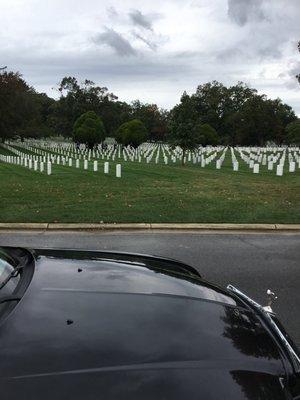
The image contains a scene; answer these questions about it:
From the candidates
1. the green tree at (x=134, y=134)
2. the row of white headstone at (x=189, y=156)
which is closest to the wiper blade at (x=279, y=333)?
the row of white headstone at (x=189, y=156)

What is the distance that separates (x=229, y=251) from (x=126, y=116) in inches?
3889

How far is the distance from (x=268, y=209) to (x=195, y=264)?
193 inches

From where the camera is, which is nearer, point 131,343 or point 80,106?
point 131,343

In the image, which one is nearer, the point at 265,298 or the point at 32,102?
the point at 265,298

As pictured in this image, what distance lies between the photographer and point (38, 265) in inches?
123

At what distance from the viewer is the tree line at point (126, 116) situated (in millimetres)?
61706

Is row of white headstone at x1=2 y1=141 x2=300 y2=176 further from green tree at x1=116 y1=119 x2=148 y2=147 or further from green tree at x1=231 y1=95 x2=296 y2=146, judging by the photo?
green tree at x1=231 y1=95 x2=296 y2=146

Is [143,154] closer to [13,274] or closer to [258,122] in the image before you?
[13,274]

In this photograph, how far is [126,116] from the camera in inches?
4136

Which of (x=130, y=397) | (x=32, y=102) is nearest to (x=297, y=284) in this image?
(x=130, y=397)

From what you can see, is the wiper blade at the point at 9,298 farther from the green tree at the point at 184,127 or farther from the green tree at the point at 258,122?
the green tree at the point at 258,122

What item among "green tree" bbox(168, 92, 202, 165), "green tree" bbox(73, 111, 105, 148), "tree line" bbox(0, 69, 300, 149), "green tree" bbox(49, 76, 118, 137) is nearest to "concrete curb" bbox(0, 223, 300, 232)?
"green tree" bbox(168, 92, 202, 165)

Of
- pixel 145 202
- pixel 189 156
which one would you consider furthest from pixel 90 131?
pixel 145 202

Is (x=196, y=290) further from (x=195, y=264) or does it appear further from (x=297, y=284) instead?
(x=195, y=264)
